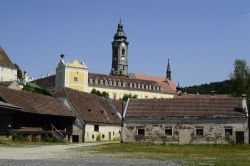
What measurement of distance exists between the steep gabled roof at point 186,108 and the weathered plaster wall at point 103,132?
677 centimetres

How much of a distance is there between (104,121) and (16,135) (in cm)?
1575

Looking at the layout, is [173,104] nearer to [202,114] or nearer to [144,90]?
[202,114]

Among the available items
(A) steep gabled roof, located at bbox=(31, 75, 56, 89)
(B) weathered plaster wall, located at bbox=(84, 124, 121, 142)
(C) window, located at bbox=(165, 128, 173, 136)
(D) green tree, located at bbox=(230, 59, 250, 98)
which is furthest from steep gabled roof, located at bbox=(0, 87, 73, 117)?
(A) steep gabled roof, located at bbox=(31, 75, 56, 89)

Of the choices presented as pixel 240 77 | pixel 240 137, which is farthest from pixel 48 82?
pixel 240 137

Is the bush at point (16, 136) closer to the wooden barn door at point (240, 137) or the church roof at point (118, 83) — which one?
the wooden barn door at point (240, 137)

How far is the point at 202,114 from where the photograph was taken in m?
42.5

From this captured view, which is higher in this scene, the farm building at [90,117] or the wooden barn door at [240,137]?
the farm building at [90,117]

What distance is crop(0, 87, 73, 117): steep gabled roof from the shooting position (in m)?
43.4

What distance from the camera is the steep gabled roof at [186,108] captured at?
42228mm

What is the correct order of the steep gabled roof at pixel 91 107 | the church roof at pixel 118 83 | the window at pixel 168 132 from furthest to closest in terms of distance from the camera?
the church roof at pixel 118 83 → the steep gabled roof at pixel 91 107 → the window at pixel 168 132

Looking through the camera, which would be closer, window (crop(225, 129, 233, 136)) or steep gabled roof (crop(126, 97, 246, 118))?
window (crop(225, 129, 233, 136))

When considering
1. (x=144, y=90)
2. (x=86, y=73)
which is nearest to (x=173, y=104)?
(x=86, y=73)

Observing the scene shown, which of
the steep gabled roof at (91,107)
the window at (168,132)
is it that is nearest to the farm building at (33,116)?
the steep gabled roof at (91,107)

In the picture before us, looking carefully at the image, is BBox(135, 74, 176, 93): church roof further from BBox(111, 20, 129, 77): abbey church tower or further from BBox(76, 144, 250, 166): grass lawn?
BBox(76, 144, 250, 166): grass lawn
